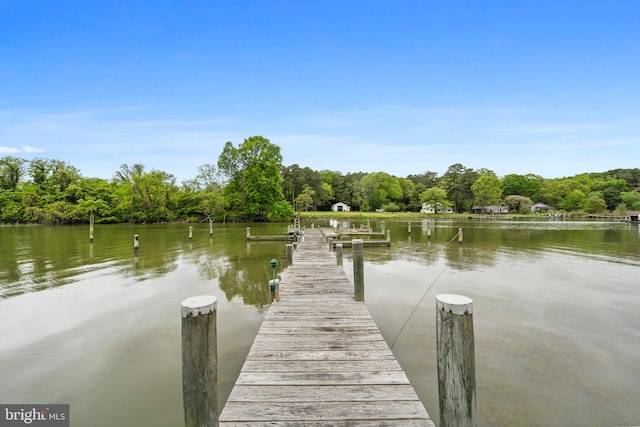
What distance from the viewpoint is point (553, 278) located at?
39.0 ft

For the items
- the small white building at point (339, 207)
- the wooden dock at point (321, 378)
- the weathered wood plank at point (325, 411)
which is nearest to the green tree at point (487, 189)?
the small white building at point (339, 207)

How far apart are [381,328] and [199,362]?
564 centimetres

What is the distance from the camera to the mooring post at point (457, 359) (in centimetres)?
241

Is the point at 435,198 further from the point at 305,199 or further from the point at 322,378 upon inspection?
the point at 322,378

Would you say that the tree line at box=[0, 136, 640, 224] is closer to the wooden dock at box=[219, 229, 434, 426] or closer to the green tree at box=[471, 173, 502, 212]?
the green tree at box=[471, 173, 502, 212]


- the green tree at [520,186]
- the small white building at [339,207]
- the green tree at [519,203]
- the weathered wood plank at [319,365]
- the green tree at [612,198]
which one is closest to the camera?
the weathered wood plank at [319,365]

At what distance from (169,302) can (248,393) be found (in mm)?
6949

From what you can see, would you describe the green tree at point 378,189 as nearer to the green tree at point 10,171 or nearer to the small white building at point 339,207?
the small white building at point 339,207

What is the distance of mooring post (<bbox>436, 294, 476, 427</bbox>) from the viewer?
2.41 m

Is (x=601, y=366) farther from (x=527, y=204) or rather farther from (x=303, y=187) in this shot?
(x=527, y=204)

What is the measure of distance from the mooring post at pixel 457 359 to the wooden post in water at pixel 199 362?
1.79 meters

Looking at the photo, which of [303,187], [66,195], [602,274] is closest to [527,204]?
[303,187]

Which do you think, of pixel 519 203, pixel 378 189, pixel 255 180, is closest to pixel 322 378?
pixel 255 180

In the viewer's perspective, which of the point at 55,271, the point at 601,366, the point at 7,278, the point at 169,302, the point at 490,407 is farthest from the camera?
the point at 55,271
